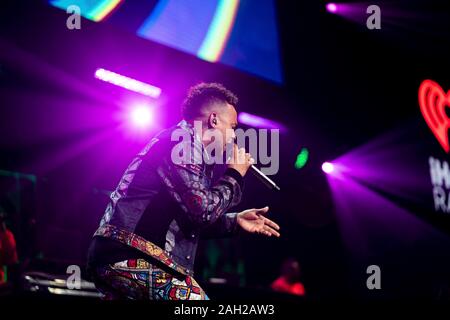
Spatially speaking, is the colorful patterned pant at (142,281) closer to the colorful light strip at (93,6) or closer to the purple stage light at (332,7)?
the colorful light strip at (93,6)

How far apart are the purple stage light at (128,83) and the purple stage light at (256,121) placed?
1.22 meters

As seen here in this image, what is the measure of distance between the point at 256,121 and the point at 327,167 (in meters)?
1.64

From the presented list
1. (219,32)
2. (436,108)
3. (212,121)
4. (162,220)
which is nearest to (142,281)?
(162,220)

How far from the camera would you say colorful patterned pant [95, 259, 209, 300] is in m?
1.89

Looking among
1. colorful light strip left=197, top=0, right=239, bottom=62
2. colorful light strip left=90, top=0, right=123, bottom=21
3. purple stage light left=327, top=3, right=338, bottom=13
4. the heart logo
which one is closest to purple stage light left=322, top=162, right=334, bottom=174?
the heart logo

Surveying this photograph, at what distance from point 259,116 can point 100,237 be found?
4.33 metres

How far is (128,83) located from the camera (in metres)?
5.07

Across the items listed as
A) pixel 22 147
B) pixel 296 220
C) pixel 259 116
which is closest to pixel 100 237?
pixel 22 147

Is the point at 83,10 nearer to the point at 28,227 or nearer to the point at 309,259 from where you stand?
the point at 28,227

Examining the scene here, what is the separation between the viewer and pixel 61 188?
544 centimetres

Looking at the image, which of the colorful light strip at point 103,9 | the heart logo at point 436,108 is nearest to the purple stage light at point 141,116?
the colorful light strip at point 103,9

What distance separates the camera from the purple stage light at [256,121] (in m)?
6.04

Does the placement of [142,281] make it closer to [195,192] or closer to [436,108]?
[195,192]

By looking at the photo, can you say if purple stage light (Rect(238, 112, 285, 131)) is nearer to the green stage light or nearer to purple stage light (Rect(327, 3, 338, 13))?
the green stage light
